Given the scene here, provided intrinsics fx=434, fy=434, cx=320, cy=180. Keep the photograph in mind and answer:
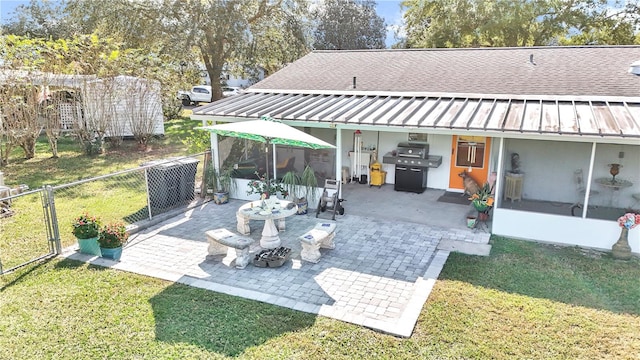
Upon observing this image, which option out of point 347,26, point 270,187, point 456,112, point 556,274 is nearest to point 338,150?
point 270,187

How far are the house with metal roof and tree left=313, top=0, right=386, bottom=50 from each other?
82.0 ft

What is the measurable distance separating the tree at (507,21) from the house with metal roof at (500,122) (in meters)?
12.9

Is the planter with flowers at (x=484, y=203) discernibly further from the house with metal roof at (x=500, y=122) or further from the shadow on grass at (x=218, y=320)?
the shadow on grass at (x=218, y=320)

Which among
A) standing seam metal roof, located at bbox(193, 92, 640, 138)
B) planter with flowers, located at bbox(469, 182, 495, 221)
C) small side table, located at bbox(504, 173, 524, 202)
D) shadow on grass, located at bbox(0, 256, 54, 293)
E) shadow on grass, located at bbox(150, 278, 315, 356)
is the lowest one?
shadow on grass, located at bbox(150, 278, 315, 356)

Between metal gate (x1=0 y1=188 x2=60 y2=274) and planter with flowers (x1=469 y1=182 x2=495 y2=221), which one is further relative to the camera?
planter with flowers (x1=469 y1=182 x2=495 y2=221)

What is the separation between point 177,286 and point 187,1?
65.9 feet

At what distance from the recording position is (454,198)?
1178cm

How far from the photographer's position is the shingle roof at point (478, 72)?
1070cm

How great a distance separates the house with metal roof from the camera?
872cm

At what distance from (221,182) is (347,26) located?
1185 inches

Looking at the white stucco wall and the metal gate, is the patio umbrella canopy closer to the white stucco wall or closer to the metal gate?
the metal gate

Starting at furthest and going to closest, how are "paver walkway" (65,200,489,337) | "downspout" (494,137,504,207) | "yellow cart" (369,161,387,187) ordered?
"yellow cart" (369,161,387,187) → "downspout" (494,137,504,207) → "paver walkway" (65,200,489,337)

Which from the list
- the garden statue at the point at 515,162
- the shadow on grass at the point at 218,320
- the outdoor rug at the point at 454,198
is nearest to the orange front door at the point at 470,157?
the outdoor rug at the point at 454,198

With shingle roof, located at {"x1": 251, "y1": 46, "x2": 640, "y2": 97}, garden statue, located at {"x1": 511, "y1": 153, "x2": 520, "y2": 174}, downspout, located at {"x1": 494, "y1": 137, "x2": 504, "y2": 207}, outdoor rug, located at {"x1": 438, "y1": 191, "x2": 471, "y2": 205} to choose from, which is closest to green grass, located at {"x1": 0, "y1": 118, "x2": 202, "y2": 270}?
shingle roof, located at {"x1": 251, "y1": 46, "x2": 640, "y2": 97}
